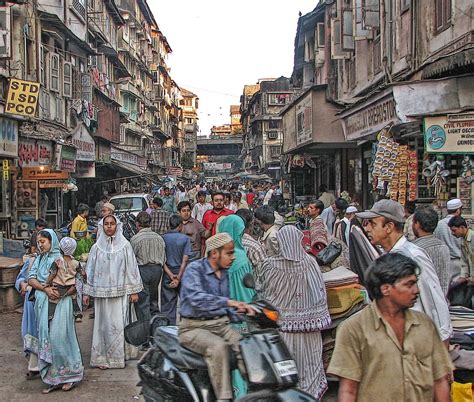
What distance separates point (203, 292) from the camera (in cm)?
455

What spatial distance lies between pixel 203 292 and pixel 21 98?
1096cm

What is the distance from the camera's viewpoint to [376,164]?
1060 centimetres

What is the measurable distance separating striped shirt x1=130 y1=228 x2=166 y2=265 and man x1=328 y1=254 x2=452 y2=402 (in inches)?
201

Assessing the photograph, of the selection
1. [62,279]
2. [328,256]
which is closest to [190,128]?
[328,256]

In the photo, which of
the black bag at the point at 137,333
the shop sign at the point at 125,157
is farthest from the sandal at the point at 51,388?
the shop sign at the point at 125,157

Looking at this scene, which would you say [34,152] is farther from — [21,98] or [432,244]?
[432,244]

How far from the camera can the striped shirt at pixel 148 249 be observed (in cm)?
795

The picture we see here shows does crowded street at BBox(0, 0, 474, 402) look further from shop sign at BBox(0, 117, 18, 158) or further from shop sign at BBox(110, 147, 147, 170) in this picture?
shop sign at BBox(110, 147, 147, 170)

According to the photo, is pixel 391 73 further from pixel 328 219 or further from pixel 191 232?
pixel 191 232

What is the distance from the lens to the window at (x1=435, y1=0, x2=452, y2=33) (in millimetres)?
10273

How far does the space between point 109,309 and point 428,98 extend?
5443 millimetres

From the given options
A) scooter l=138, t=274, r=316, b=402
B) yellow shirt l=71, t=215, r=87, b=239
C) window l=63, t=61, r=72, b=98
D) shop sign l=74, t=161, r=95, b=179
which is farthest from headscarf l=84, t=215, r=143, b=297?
window l=63, t=61, r=72, b=98

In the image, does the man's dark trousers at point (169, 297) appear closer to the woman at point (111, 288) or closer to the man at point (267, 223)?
the woman at point (111, 288)

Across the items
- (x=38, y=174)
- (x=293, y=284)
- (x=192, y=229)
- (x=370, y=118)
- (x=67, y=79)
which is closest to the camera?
(x=293, y=284)
